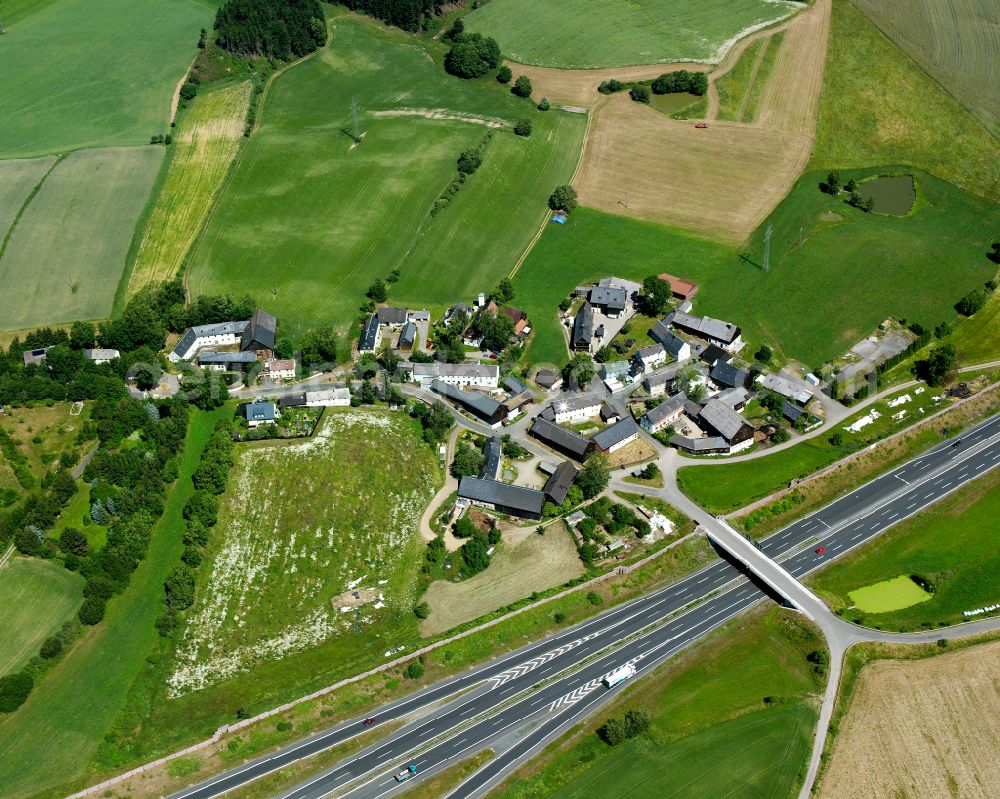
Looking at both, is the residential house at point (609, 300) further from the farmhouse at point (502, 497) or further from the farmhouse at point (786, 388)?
the farmhouse at point (502, 497)

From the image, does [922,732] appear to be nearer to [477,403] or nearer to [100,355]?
[477,403]

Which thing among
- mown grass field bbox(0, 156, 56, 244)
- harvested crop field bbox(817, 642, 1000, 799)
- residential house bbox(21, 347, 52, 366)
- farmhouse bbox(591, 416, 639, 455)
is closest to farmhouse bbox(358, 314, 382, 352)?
farmhouse bbox(591, 416, 639, 455)

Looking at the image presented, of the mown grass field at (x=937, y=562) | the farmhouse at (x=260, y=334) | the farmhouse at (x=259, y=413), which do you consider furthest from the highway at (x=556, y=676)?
the farmhouse at (x=260, y=334)

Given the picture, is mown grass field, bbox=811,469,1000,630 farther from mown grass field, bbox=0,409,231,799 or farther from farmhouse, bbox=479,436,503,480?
mown grass field, bbox=0,409,231,799

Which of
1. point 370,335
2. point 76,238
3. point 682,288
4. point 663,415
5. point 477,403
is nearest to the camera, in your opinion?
point 663,415

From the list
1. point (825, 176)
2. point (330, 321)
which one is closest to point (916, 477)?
point (825, 176)

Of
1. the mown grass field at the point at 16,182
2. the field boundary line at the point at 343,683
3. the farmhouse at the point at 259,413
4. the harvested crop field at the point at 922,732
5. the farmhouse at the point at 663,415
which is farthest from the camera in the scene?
the mown grass field at the point at 16,182

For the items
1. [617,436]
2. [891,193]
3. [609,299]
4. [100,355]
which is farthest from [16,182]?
[891,193]
